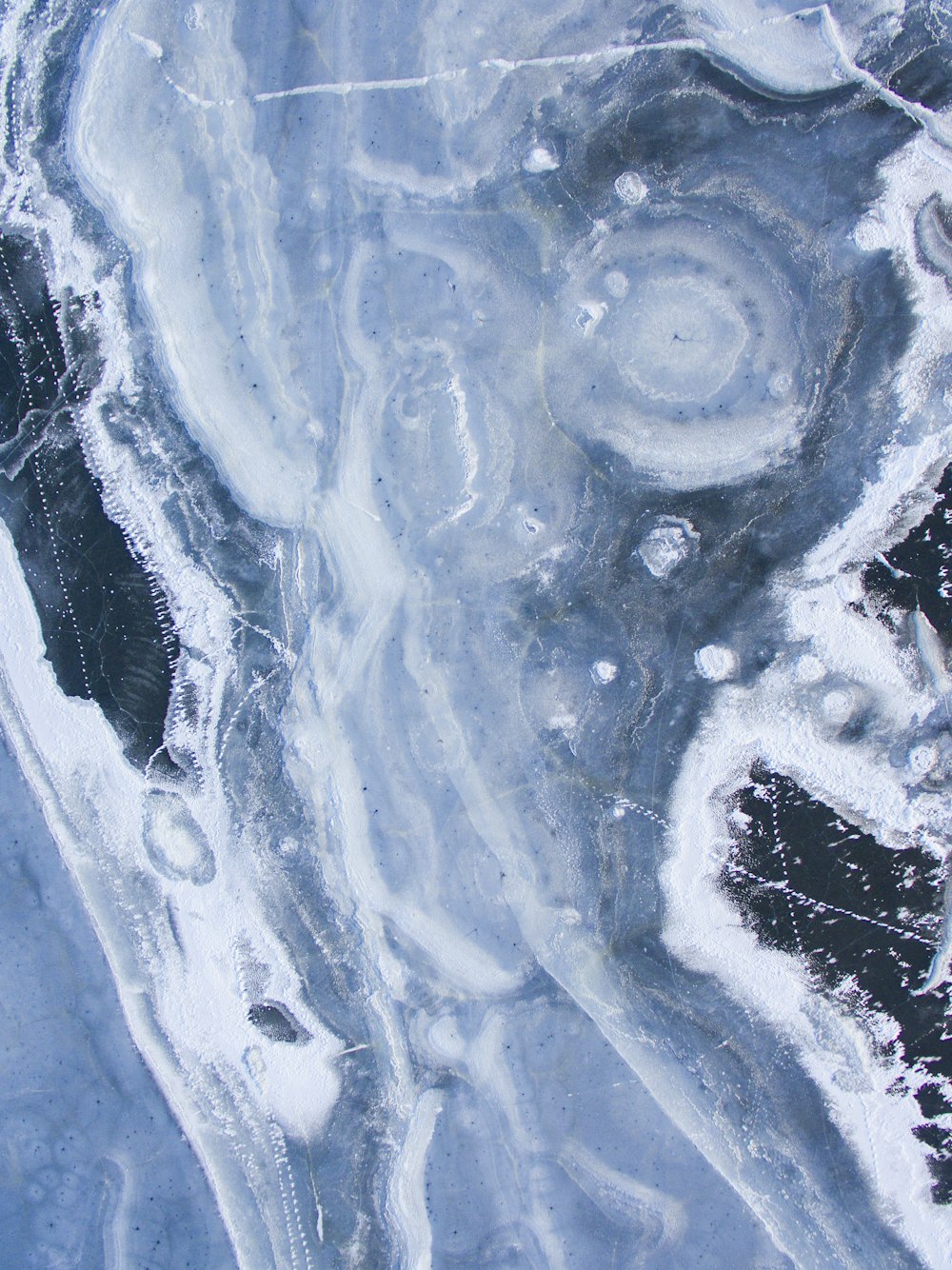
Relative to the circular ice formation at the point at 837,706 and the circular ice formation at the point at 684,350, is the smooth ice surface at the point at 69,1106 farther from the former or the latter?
the circular ice formation at the point at 837,706

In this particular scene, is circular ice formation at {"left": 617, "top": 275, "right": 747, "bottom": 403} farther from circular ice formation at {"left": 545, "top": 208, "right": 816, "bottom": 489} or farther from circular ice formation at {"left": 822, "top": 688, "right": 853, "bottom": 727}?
circular ice formation at {"left": 822, "top": 688, "right": 853, "bottom": 727}

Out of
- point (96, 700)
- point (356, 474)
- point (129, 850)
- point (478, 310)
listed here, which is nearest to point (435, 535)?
point (356, 474)

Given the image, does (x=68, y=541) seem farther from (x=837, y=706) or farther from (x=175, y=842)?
(x=837, y=706)

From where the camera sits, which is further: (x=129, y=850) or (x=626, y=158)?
(x=129, y=850)

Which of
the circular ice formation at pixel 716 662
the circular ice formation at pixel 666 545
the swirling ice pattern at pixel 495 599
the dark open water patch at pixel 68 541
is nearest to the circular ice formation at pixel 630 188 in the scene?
the swirling ice pattern at pixel 495 599

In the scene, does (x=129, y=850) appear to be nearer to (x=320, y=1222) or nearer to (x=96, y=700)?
(x=96, y=700)

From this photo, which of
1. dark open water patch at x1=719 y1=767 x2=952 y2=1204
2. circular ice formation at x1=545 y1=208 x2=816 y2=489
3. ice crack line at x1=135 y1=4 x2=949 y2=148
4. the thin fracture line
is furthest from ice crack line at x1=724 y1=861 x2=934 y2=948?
the thin fracture line

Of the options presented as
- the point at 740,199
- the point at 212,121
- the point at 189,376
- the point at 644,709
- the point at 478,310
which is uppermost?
the point at 740,199
